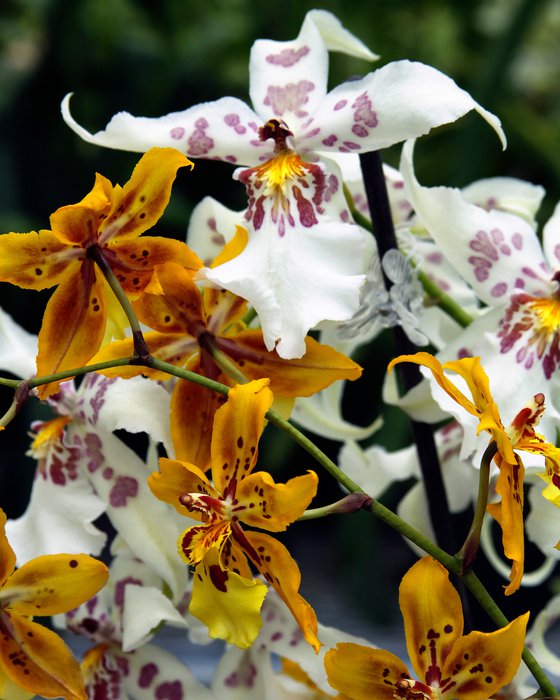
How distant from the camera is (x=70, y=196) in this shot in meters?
1.73

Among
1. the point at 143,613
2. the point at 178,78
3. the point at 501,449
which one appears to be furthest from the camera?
the point at 178,78

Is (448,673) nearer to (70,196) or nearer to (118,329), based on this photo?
(118,329)

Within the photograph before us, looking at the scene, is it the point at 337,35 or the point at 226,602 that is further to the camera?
the point at 337,35

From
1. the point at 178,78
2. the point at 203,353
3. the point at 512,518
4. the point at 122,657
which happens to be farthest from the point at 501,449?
the point at 178,78

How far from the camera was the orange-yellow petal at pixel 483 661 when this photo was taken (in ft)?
1.01

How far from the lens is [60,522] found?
0.43 m

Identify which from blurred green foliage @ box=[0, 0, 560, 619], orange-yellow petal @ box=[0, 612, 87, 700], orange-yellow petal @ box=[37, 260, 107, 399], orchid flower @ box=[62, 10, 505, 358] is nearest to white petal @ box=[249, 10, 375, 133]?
orchid flower @ box=[62, 10, 505, 358]

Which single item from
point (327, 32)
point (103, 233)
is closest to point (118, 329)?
point (103, 233)

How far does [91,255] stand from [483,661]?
181 millimetres

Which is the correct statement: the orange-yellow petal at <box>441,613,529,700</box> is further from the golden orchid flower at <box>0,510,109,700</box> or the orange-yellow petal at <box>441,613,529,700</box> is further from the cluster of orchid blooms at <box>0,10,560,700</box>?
the golden orchid flower at <box>0,510,109,700</box>

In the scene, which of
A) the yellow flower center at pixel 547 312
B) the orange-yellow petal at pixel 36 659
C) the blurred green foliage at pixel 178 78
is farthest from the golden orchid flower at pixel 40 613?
the blurred green foliage at pixel 178 78

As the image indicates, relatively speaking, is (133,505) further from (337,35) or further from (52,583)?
(337,35)

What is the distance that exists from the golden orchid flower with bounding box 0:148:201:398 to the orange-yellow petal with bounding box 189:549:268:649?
80 millimetres

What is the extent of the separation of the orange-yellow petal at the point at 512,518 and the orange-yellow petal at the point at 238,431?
73mm
